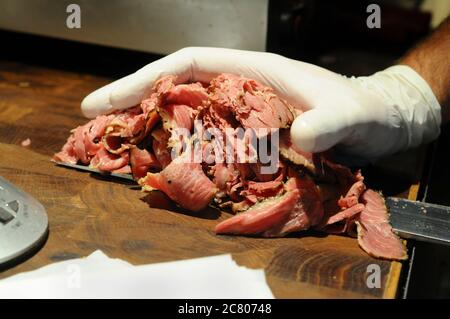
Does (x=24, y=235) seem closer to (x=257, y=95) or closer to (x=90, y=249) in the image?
(x=90, y=249)

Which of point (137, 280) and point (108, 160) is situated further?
point (108, 160)

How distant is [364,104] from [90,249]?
36.7 inches

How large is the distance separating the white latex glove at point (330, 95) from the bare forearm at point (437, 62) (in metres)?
0.10

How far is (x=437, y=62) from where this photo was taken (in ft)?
7.13

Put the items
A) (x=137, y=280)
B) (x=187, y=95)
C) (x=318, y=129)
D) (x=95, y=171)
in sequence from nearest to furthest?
(x=137, y=280) < (x=318, y=129) < (x=187, y=95) < (x=95, y=171)

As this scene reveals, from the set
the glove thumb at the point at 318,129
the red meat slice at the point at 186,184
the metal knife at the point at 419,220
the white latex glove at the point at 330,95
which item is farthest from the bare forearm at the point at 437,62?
the red meat slice at the point at 186,184

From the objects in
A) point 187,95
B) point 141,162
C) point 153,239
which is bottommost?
point 153,239

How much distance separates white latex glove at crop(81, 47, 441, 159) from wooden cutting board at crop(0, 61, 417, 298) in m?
0.24

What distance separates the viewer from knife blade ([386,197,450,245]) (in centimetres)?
159

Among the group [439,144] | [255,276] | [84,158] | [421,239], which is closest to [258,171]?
[255,276]

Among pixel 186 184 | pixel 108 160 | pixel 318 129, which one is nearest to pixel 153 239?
pixel 186 184

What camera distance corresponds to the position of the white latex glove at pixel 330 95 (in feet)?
5.44

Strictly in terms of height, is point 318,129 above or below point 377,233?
above

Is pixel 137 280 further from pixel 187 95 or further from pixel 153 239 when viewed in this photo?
pixel 187 95
